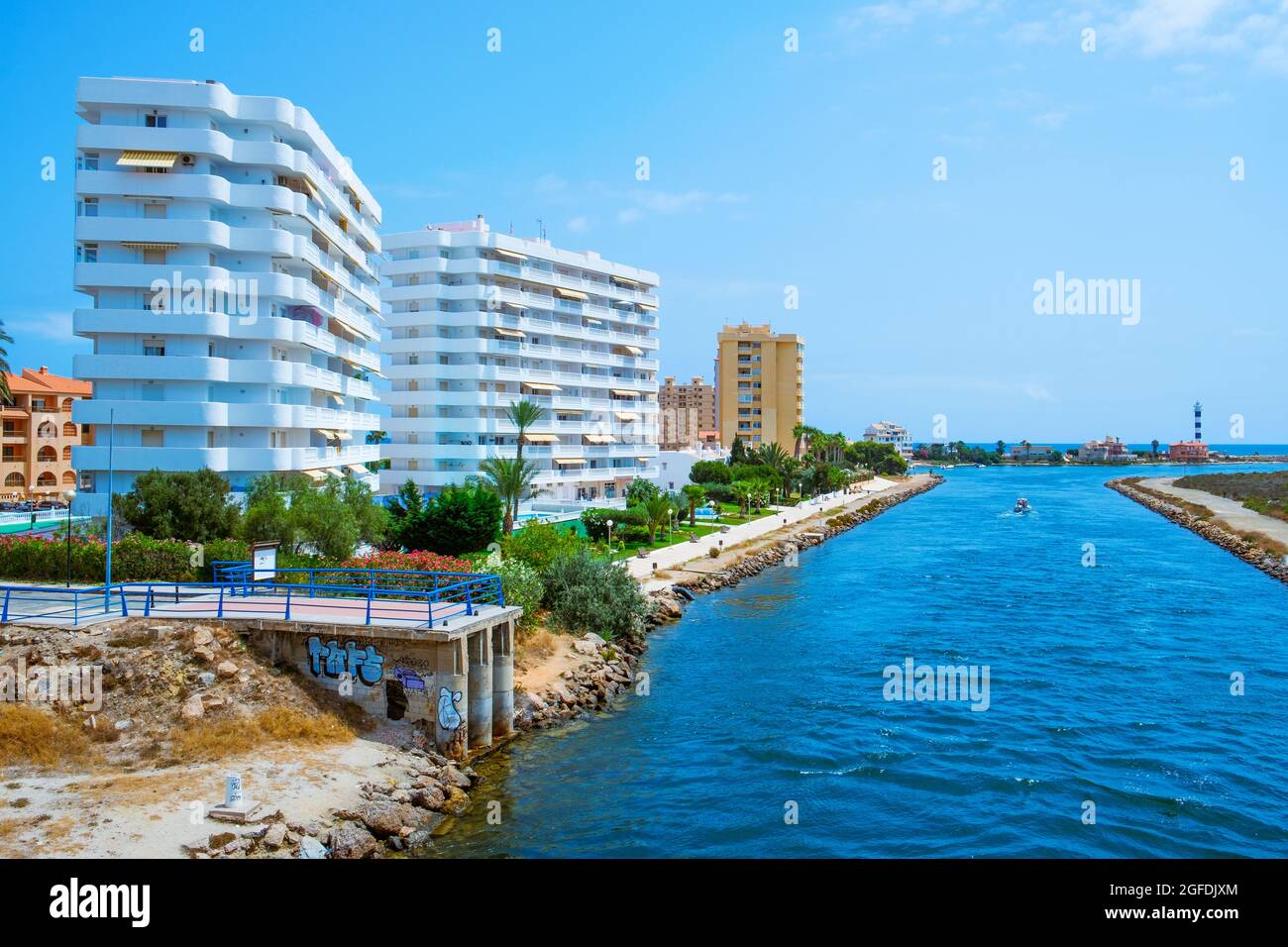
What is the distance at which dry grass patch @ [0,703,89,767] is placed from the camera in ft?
64.9

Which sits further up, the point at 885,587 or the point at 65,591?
the point at 65,591

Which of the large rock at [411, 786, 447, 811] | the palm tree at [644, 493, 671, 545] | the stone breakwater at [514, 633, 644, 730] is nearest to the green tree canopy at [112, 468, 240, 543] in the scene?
the stone breakwater at [514, 633, 644, 730]

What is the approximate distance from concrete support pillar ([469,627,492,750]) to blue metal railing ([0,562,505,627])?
953 mm

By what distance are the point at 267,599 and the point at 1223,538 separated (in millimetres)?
74161

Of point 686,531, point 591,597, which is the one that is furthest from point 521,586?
point 686,531

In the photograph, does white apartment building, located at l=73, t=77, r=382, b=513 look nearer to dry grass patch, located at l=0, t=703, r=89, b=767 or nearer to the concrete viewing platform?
the concrete viewing platform

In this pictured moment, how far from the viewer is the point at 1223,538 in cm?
7512

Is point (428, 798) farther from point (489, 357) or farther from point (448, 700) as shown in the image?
point (489, 357)

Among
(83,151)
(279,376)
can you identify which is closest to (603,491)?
(279,376)

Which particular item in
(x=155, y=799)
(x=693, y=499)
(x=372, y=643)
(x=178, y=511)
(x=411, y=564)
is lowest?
(x=155, y=799)
